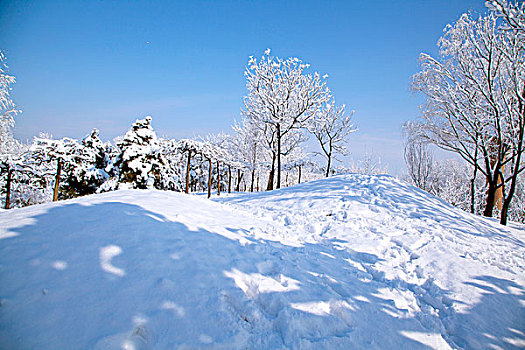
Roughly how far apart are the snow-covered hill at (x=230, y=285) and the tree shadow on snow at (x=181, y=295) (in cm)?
1

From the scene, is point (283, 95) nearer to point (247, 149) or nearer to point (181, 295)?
point (247, 149)

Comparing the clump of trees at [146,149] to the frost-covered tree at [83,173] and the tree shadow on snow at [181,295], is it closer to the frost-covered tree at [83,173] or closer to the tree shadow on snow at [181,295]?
the frost-covered tree at [83,173]

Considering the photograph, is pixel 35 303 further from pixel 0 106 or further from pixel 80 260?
pixel 0 106

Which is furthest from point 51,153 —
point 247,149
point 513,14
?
point 513,14

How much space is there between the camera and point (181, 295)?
242cm

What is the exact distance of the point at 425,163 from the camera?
1917cm

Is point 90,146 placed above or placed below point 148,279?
above

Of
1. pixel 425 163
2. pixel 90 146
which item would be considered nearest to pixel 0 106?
pixel 90 146

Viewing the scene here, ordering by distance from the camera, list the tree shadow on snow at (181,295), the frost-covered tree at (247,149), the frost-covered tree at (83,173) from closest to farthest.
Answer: the tree shadow on snow at (181,295)
the frost-covered tree at (83,173)
the frost-covered tree at (247,149)

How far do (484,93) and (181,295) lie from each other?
40.1ft

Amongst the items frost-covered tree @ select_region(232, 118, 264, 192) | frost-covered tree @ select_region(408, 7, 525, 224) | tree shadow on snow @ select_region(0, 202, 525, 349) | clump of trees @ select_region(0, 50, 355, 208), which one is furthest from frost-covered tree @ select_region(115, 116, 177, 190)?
frost-covered tree @ select_region(408, 7, 525, 224)

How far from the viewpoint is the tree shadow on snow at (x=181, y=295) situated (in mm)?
1967

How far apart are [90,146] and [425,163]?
29.3 m

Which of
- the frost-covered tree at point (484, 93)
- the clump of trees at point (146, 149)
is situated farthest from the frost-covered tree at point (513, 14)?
the clump of trees at point (146, 149)
